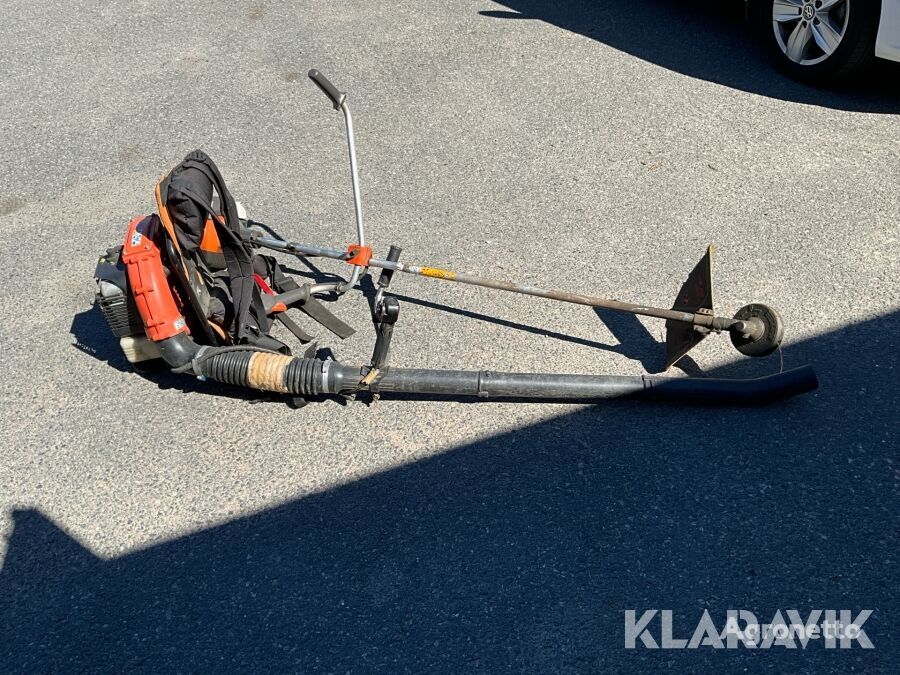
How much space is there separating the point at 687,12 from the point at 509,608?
18.3 ft

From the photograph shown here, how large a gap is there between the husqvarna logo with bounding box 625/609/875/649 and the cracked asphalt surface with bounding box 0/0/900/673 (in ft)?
0.16

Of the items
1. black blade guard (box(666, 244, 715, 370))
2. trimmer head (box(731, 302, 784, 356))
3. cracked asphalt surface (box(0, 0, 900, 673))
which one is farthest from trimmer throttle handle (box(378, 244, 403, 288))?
trimmer head (box(731, 302, 784, 356))

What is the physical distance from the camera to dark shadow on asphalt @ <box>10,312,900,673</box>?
295cm

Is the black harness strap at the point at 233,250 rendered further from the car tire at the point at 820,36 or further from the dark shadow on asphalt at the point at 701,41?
the car tire at the point at 820,36

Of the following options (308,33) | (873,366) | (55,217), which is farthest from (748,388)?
(308,33)

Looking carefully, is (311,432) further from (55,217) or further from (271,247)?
(55,217)

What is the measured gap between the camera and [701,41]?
6.37 meters

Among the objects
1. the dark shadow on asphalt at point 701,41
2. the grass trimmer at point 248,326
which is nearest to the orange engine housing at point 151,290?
the grass trimmer at point 248,326

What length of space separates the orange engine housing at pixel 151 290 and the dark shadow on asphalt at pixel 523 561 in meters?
0.91

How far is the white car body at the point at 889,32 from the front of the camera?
16.6 ft

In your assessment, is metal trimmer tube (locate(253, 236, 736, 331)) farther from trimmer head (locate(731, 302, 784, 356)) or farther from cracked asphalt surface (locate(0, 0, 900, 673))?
cracked asphalt surface (locate(0, 0, 900, 673))

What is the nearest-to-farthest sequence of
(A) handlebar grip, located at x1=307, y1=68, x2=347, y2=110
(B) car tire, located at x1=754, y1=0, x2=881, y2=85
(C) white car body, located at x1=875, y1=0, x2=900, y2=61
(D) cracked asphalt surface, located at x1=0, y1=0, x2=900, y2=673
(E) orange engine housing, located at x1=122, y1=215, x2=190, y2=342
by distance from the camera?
(D) cracked asphalt surface, located at x1=0, y1=0, x2=900, y2=673, (E) orange engine housing, located at x1=122, y1=215, x2=190, y2=342, (A) handlebar grip, located at x1=307, y1=68, x2=347, y2=110, (C) white car body, located at x1=875, y1=0, x2=900, y2=61, (B) car tire, located at x1=754, y1=0, x2=881, y2=85

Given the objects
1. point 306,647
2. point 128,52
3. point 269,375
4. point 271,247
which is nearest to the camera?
point 306,647

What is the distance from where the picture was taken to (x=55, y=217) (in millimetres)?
5113
